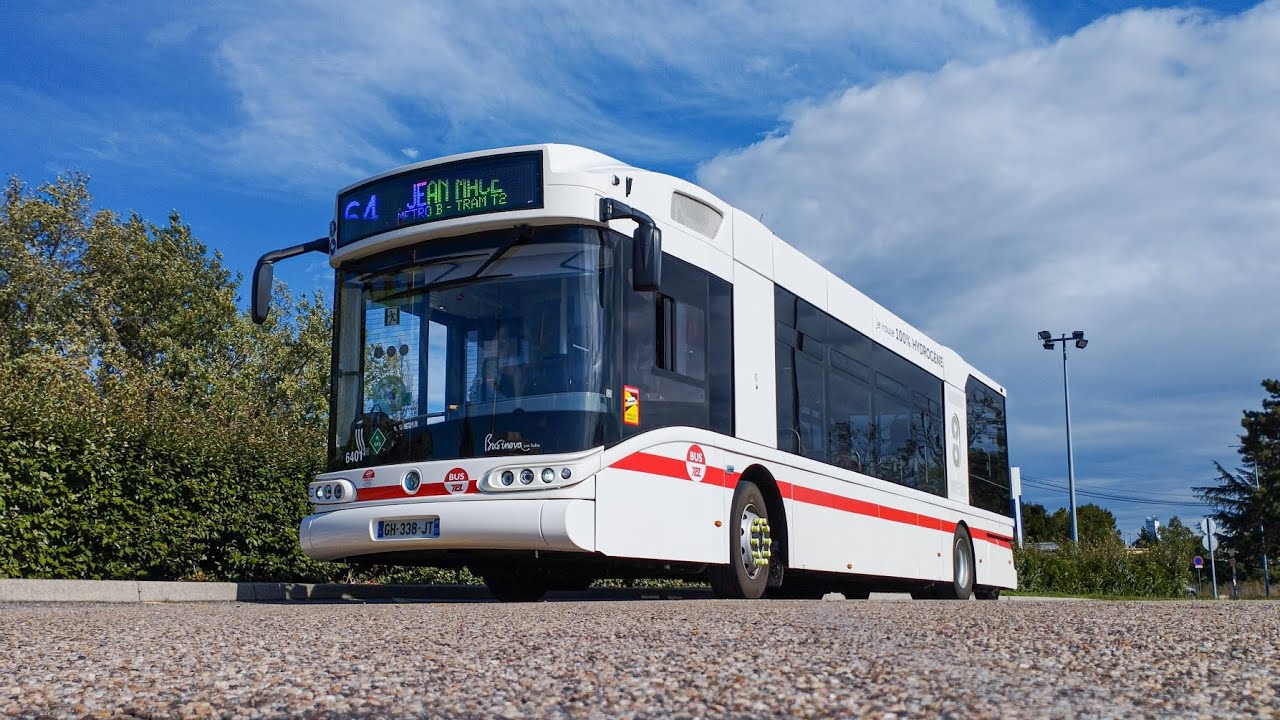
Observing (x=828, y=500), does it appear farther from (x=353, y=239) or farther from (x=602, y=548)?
(x=353, y=239)

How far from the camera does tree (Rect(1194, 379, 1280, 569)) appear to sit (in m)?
68.2

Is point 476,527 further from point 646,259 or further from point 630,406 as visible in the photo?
point 646,259

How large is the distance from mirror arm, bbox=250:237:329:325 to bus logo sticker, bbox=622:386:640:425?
3171 millimetres

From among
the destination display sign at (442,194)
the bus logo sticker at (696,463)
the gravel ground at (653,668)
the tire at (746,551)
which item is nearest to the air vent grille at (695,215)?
the destination display sign at (442,194)

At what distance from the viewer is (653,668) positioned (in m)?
3.91

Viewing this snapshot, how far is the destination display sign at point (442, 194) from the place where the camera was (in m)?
9.33

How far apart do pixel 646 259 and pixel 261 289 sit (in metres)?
3.49

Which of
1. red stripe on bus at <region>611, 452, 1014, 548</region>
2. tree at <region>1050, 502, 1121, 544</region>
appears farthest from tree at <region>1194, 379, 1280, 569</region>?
red stripe on bus at <region>611, 452, 1014, 548</region>

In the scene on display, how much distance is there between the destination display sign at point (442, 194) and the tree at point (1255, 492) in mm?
69064

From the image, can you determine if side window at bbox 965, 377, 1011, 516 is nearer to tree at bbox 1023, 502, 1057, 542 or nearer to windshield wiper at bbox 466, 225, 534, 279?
windshield wiper at bbox 466, 225, 534, 279

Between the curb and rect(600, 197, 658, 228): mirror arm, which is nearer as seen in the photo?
rect(600, 197, 658, 228): mirror arm

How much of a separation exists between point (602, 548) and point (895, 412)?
6646mm

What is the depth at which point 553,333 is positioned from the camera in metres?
8.85

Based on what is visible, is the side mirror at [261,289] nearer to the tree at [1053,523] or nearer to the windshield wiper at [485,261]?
the windshield wiper at [485,261]
